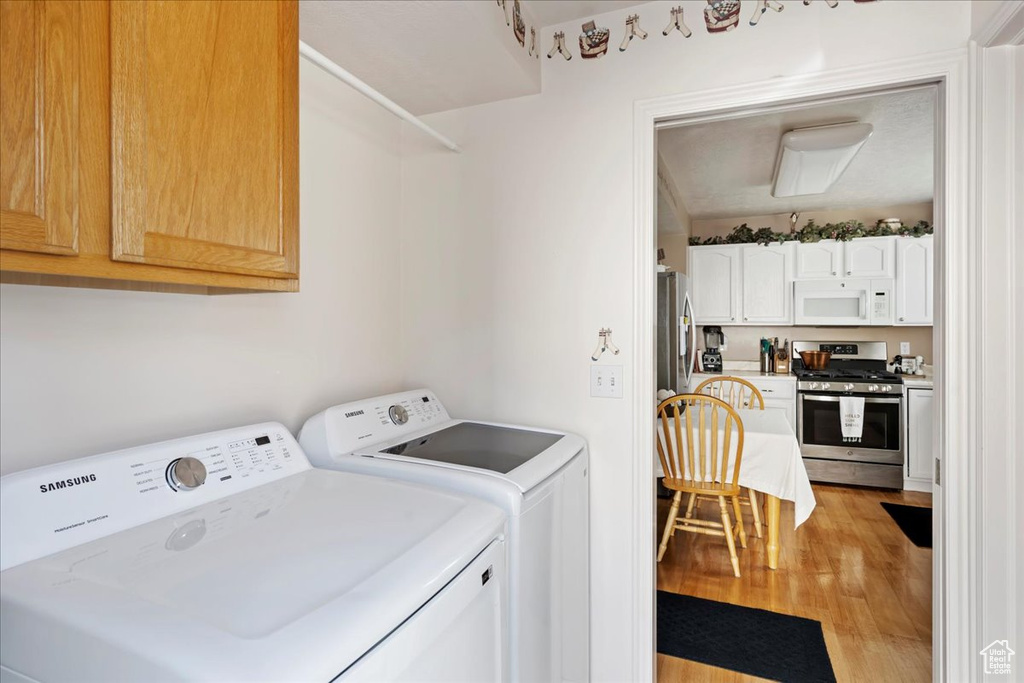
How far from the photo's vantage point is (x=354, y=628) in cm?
66

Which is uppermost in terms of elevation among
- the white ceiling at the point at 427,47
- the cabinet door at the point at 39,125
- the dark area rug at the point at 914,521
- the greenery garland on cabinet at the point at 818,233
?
the greenery garland on cabinet at the point at 818,233

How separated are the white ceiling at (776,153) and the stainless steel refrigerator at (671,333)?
799mm

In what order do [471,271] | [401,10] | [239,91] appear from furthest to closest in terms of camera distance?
[471,271] → [401,10] → [239,91]

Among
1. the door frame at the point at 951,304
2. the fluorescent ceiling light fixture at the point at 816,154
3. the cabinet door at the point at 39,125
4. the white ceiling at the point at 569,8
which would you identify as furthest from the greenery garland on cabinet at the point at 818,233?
the cabinet door at the point at 39,125

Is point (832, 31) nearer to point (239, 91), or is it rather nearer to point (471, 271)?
point (471, 271)

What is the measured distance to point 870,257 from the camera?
4566mm

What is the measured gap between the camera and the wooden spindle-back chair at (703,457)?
2703 mm

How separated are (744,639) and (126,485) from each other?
232 cm

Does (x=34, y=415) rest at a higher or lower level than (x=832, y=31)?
lower

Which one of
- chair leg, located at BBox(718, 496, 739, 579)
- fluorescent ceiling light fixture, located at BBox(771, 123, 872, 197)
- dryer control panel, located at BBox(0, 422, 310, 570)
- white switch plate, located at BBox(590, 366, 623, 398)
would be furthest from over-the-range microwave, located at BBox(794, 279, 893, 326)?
dryer control panel, located at BBox(0, 422, 310, 570)

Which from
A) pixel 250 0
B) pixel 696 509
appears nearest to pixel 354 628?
pixel 250 0

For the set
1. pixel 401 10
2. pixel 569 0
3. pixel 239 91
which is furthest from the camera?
pixel 569 0

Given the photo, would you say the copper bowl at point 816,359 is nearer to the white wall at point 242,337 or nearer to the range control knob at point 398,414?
the white wall at point 242,337

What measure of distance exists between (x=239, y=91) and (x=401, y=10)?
0.56 meters
